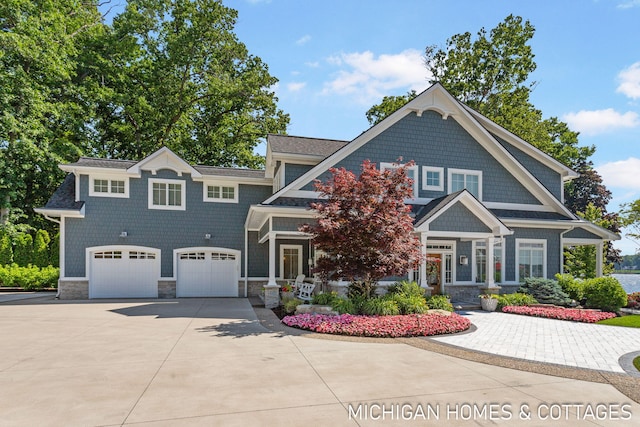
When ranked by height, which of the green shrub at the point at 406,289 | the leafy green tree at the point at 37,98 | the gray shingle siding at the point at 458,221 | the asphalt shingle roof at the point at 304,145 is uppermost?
the leafy green tree at the point at 37,98

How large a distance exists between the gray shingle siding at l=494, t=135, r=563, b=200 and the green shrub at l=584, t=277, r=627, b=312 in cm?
566

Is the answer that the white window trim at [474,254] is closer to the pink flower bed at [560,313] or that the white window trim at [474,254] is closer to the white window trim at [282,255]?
the pink flower bed at [560,313]

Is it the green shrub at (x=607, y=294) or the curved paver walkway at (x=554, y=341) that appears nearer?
the curved paver walkway at (x=554, y=341)

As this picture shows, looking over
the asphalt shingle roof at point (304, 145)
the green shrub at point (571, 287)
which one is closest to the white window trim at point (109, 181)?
the asphalt shingle roof at point (304, 145)

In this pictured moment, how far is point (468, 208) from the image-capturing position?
13523 mm

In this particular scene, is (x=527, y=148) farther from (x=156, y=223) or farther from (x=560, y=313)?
(x=156, y=223)

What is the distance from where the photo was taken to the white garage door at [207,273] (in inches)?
691

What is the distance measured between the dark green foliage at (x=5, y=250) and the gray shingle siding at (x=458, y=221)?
73.7 ft

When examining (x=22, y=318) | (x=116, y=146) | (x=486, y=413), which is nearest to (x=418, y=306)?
(x=486, y=413)

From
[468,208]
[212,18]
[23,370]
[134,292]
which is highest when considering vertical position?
[212,18]

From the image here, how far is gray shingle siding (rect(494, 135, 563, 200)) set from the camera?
59.2ft

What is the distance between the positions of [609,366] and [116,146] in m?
32.2

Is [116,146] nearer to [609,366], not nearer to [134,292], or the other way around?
[134,292]

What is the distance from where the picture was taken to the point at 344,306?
1109 cm
